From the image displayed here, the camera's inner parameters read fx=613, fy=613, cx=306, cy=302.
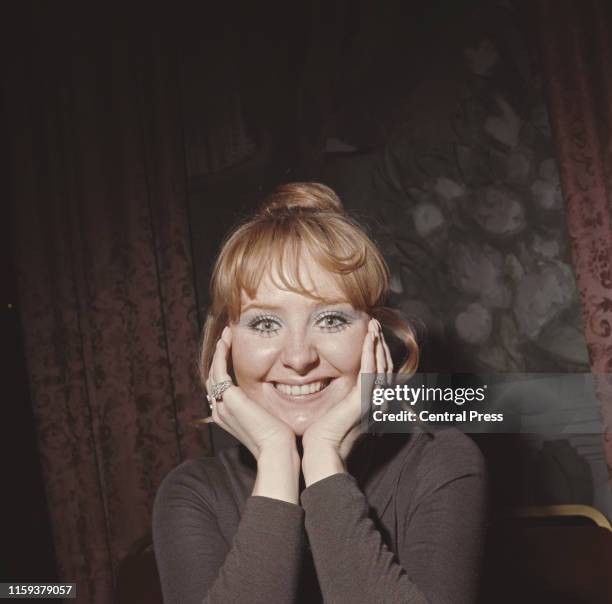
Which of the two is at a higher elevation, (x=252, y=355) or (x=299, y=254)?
(x=299, y=254)

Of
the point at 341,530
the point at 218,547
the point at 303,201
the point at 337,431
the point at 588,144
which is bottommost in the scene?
the point at 218,547

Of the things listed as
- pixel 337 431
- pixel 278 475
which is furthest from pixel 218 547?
pixel 337 431

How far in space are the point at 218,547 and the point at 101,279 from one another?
2.10 meters

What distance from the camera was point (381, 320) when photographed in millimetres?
1529

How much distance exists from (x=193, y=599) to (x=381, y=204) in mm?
2099

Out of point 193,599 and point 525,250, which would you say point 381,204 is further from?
point 193,599

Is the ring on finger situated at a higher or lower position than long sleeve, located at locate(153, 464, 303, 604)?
higher

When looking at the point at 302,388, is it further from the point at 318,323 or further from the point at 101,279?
the point at 101,279

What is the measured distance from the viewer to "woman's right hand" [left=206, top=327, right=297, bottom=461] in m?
1.29

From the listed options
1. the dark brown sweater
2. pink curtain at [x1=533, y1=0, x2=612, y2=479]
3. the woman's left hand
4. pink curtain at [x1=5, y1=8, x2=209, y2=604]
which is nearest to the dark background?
pink curtain at [x1=5, y1=8, x2=209, y2=604]

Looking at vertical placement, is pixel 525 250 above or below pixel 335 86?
below

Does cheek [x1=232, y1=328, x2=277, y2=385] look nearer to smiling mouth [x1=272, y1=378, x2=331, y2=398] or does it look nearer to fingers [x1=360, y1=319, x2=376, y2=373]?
smiling mouth [x1=272, y1=378, x2=331, y2=398]

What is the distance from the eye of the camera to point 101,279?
314 cm

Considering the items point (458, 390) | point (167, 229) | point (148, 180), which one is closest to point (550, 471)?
point (458, 390)
